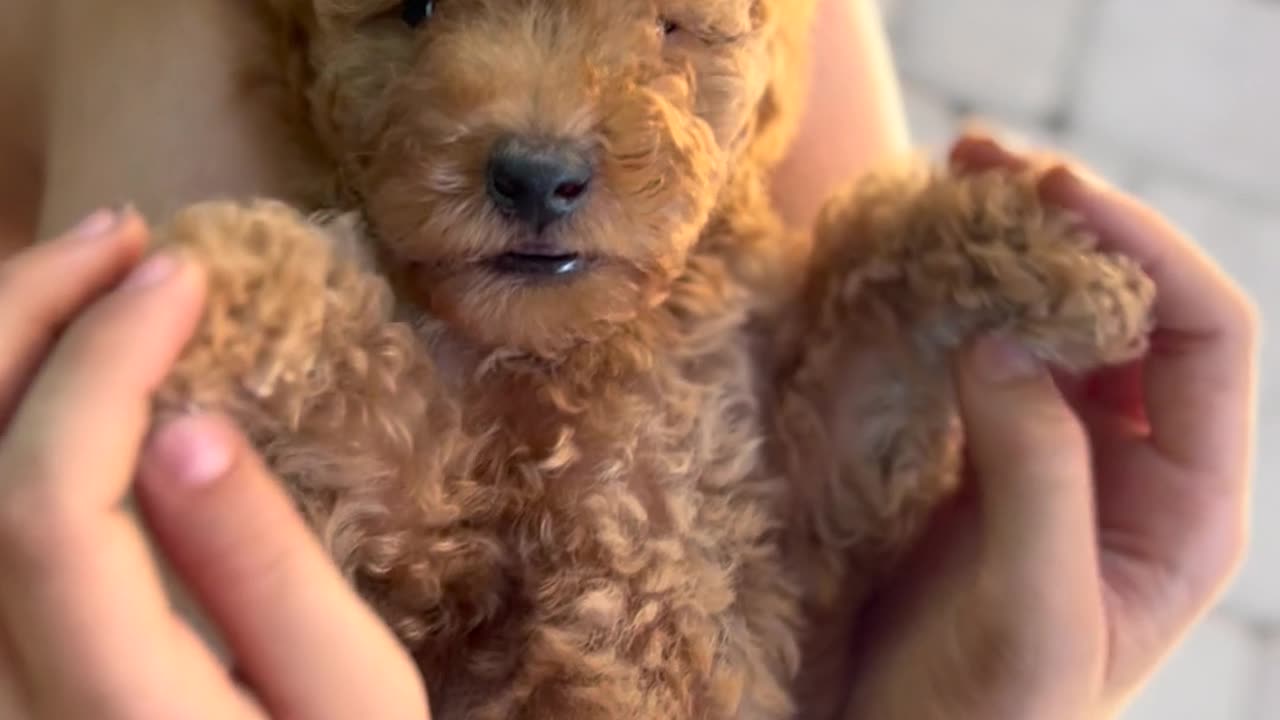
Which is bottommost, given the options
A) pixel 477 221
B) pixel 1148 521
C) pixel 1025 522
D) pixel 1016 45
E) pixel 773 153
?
pixel 1016 45

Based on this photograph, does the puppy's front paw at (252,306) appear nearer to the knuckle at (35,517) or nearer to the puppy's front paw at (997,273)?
the knuckle at (35,517)

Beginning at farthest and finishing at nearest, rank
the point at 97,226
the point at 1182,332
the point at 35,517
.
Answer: the point at 1182,332
the point at 97,226
the point at 35,517

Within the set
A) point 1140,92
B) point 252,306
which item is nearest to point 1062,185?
point 252,306

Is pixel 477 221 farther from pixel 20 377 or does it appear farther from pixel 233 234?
pixel 20 377

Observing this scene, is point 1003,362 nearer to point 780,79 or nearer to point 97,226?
point 780,79

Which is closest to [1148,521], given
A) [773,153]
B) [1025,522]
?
[1025,522]

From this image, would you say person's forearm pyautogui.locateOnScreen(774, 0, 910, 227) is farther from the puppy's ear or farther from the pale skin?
the puppy's ear

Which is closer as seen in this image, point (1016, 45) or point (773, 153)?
point (773, 153)
